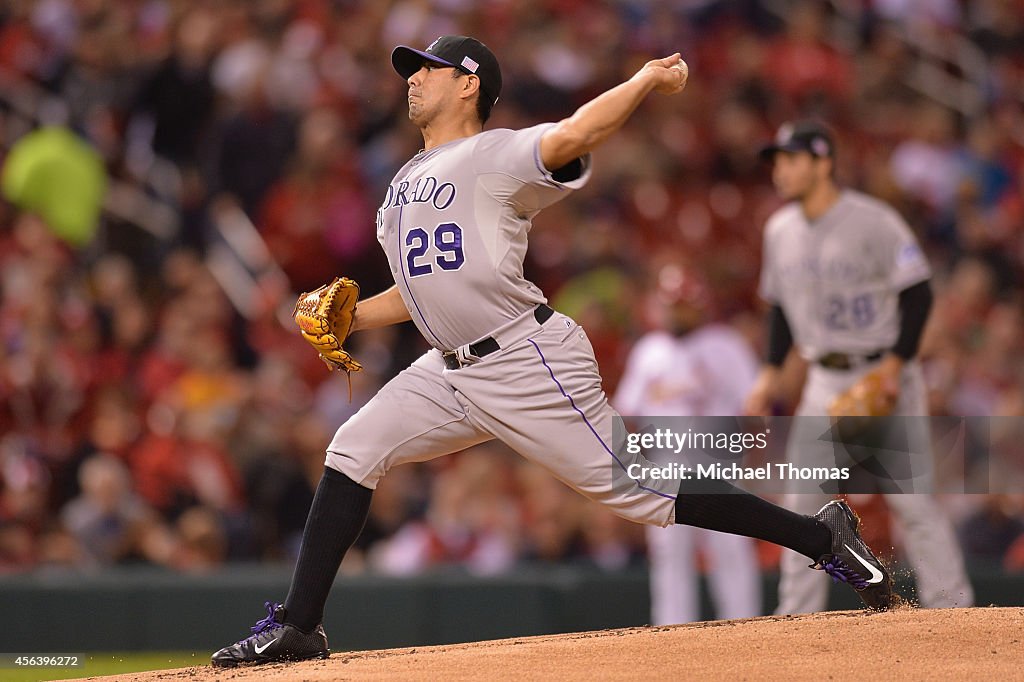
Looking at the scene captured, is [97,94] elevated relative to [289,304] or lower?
elevated

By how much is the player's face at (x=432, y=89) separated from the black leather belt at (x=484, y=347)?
0.68 meters

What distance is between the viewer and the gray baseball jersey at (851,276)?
628 cm

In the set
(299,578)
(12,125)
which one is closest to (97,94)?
(12,125)

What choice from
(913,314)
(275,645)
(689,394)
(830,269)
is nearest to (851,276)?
(830,269)

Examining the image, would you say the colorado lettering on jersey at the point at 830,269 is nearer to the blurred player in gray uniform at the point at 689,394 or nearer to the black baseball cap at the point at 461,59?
the blurred player in gray uniform at the point at 689,394

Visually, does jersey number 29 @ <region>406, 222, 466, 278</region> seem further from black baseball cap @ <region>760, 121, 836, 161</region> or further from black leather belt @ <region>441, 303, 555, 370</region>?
black baseball cap @ <region>760, 121, 836, 161</region>

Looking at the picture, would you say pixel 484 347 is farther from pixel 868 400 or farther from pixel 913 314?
pixel 913 314

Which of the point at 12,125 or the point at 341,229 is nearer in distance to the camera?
the point at 341,229

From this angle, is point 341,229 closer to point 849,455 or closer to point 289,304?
point 289,304

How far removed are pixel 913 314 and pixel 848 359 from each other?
333 mm

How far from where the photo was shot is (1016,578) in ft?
23.8

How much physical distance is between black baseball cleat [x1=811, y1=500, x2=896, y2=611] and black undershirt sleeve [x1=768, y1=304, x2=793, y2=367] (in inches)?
78.9

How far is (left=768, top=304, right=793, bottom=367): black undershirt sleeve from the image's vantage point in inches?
256

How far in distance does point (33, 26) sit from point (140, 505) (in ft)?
15.1
